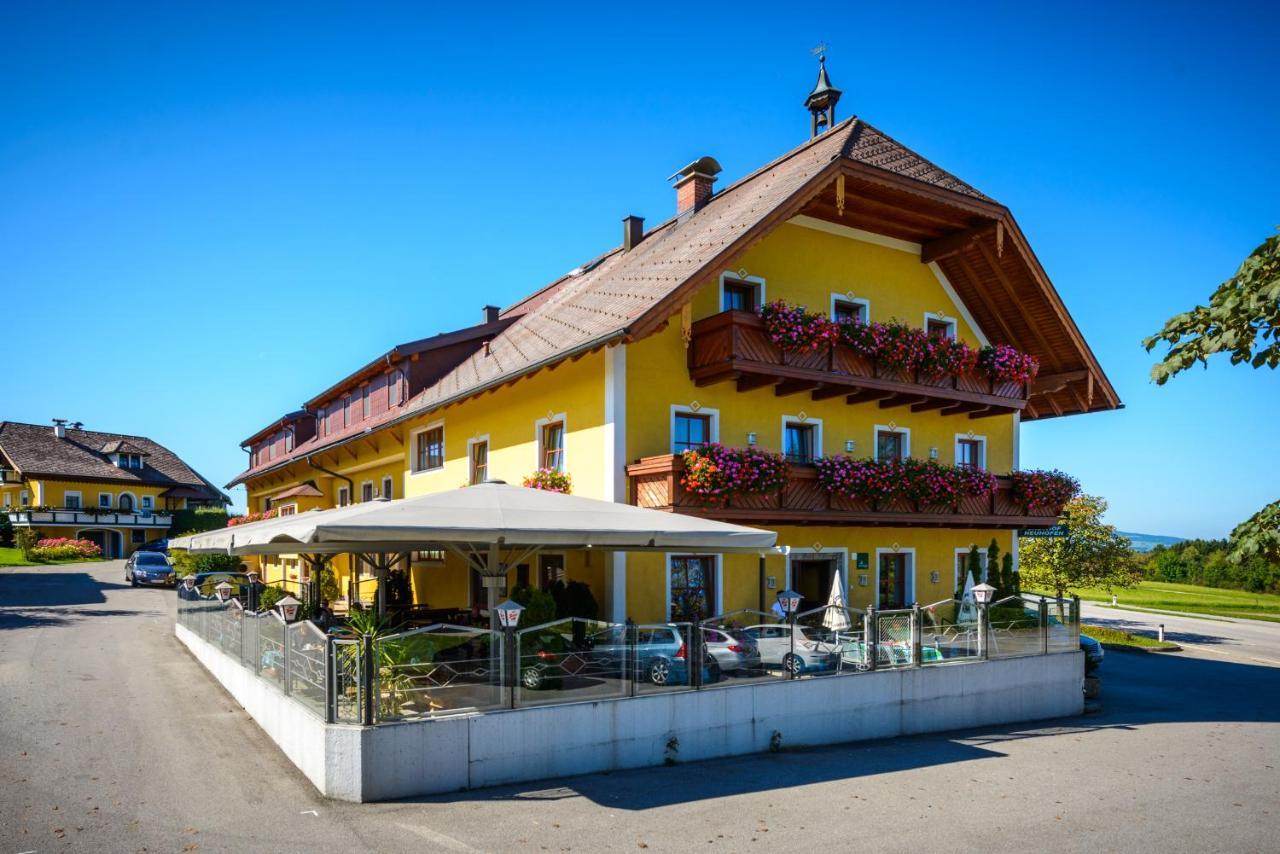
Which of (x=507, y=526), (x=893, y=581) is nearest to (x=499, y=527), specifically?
(x=507, y=526)

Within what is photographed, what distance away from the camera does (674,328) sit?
1712cm

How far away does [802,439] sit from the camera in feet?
62.9

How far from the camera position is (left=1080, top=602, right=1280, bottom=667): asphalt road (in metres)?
30.1

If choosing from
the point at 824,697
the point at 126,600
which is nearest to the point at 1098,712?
the point at 824,697

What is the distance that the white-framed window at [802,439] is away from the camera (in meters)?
18.8

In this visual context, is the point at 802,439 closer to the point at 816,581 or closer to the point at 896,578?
the point at 816,581

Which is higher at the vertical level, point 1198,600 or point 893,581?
point 893,581

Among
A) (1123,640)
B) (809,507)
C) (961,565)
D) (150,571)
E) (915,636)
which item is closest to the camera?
(915,636)

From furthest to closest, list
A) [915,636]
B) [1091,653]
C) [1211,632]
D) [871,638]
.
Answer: [1211,632]
[1091,653]
[915,636]
[871,638]

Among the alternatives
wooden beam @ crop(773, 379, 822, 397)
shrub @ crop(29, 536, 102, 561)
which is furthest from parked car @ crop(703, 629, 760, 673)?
shrub @ crop(29, 536, 102, 561)

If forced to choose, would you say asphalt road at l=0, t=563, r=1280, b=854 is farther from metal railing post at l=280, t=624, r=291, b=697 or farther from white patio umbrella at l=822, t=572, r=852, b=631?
white patio umbrella at l=822, t=572, r=852, b=631

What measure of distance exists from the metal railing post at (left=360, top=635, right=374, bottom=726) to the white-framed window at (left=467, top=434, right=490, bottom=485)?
37.1 ft

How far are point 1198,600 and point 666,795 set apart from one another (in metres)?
60.7

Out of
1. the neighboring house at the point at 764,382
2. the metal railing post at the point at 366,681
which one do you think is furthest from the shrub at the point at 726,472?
the metal railing post at the point at 366,681
